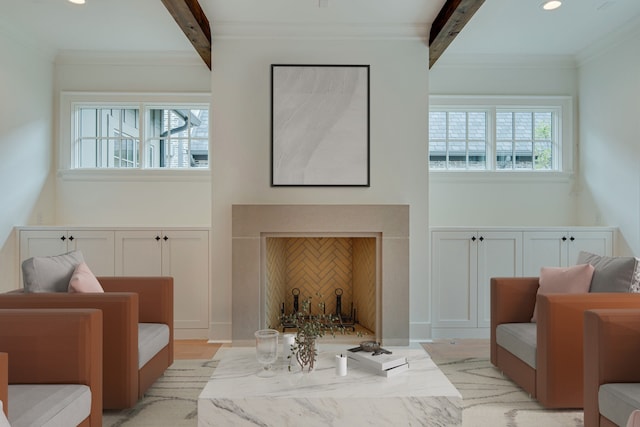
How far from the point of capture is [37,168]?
169 inches

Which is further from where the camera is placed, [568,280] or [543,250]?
[543,250]

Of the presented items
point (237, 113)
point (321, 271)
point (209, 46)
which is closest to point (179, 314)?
point (321, 271)

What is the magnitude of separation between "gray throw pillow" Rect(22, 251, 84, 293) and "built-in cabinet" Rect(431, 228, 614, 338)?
285cm

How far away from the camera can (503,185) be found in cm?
464

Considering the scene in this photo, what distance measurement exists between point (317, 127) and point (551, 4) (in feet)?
6.57

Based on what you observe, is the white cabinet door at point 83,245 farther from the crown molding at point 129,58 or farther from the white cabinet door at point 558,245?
the white cabinet door at point 558,245

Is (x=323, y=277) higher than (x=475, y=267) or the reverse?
the reverse

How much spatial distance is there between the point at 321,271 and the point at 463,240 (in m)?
1.33

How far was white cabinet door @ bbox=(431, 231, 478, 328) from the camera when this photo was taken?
4.07 m

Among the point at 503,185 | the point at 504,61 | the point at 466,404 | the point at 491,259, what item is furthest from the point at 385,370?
the point at 504,61

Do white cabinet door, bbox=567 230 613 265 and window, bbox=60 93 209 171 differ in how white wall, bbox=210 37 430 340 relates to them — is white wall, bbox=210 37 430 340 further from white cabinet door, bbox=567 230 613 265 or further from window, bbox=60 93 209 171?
white cabinet door, bbox=567 230 613 265

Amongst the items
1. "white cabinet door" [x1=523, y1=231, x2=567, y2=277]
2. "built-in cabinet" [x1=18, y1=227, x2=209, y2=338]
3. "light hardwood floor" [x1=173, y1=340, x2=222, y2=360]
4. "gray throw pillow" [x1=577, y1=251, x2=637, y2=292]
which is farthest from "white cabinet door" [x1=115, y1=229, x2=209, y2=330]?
"gray throw pillow" [x1=577, y1=251, x2=637, y2=292]

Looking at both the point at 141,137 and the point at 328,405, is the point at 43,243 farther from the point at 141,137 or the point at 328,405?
the point at 328,405

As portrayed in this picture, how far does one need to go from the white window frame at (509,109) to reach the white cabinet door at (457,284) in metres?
0.83
